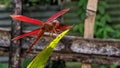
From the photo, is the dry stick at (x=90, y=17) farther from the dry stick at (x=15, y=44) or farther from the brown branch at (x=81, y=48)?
the dry stick at (x=15, y=44)

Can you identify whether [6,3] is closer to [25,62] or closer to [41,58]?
[25,62]

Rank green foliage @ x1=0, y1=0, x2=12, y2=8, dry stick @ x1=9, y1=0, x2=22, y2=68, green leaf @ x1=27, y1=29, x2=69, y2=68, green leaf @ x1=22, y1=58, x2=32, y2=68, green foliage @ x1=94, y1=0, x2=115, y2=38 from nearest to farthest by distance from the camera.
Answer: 1. green leaf @ x1=27, y1=29, x2=69, y2=68
2. dry stick @ x1=9, y1=0, x2=22, y2=68
3. green leaf @ x1=22, y1=58, x2=32, y2=68
4. green foliage @ x1=94, y1=0, x2=115, y2=38
5. green foliage @ x1=0, y1=0, x2=12, y2=8

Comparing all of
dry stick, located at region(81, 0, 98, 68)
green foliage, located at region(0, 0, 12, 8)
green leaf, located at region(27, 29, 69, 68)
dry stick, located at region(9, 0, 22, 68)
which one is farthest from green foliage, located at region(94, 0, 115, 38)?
green leaf, located at region(27, 29, 69, 68)

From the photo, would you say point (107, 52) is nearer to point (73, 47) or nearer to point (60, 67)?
point (73, 47)

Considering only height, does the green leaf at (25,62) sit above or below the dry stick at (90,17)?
Result: below

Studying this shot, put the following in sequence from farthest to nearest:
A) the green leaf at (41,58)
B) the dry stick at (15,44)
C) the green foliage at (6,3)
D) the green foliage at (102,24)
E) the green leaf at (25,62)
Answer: the green foliage at (6,3), the green foliage at (102,24), the green leaf at (25,62), the dry stick at (15,44), the green leaf at (41,58)

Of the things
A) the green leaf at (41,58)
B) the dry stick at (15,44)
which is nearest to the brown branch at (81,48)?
the dry stick at (15,44)

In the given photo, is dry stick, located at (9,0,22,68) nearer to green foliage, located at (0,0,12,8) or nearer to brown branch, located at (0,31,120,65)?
brown branch, located at (0,31,120,65)

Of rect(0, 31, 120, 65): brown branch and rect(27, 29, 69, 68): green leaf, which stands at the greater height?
rect(27, 29, 69, 68): green leaf

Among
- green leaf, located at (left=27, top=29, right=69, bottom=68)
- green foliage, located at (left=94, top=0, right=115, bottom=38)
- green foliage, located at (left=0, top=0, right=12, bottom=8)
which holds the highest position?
green leaf, located at (left=27, top=29, right=69, bottom=68)

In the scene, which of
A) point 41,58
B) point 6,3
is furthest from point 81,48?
point 6,3

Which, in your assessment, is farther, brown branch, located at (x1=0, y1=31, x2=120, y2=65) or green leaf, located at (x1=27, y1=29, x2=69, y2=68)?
brown branch, located at (x1=0, y1=31, x2=120, y2=65)
